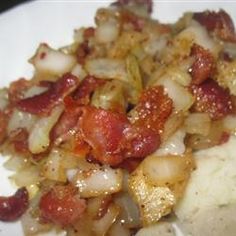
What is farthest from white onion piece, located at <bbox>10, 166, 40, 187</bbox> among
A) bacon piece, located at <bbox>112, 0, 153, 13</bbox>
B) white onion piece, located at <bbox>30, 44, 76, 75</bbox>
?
bacon piece, located at <bbox>112, 0, 153, 13</bbox>

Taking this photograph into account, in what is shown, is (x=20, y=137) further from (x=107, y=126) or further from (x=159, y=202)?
(x=159, y=202)

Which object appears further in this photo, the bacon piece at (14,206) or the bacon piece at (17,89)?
the bacon piece at (17,89)

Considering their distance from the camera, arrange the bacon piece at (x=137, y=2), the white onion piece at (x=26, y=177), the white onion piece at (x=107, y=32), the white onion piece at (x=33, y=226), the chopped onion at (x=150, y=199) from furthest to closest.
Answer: the bacon piece at (x=137, y=2) < the white onion piece at (x=107, y=32) < the white onion piece at (x=26, y=177) < the white onion piece at (x=33, y=226) < the chopped onion at (x=150, y=199)

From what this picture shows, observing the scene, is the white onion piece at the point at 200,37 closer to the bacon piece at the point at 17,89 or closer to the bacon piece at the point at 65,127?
the bacon piece at the point at 65,127

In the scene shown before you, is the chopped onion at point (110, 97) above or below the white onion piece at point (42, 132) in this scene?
above

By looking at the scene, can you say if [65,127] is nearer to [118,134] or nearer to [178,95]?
[118,134]

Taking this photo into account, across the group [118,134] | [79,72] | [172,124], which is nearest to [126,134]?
[118,134]

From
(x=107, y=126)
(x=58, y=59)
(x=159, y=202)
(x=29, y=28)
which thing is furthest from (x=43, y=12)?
(x=159, y=202)

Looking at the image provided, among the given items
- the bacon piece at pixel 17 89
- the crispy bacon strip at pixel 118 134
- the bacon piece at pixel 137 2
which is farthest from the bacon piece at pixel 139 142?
the bacon piece at pixel 137 2
